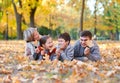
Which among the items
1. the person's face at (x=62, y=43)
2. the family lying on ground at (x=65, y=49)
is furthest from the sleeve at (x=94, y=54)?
the person's face at (x=62, y=43)

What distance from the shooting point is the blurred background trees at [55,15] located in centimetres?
3481

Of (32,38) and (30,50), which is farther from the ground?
(32,38)

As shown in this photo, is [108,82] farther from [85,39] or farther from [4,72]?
[85,39]

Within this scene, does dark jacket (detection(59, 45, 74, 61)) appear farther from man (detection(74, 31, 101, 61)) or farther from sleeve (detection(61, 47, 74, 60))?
man (detection(74, 31, 101, 61))

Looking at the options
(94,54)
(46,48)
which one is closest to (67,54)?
(46,48)

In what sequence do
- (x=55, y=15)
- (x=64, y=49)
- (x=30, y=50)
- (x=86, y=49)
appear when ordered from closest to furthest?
(x=86, y=49) → (x=64, y=49) → (x=30, y=50) → (x=55, y=15)

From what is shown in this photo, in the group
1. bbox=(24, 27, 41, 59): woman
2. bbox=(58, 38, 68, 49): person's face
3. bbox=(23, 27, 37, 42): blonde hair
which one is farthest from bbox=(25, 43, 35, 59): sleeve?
bbox=(58, 38, 68, 49): person's face

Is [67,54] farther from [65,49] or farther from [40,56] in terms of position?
[40,56]

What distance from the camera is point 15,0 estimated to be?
3594 cm

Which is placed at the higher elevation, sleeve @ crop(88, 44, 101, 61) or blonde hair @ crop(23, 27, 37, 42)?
blonde hair @ crop(23, 27, 37, 42)

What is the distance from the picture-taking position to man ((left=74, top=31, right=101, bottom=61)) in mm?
7248

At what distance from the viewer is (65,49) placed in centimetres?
748

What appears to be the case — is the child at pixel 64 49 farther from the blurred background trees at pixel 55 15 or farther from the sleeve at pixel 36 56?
the blurred background trees at pixel 55 15

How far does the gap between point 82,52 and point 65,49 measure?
1.49 ft
